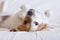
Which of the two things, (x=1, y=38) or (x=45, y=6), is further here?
(x=45, y=6)

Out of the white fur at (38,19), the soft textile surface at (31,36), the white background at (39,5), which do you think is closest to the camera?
the soft textile surface at (31,36)

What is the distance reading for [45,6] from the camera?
49.6 inches

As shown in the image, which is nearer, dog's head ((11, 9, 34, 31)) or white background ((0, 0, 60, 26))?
dog's head ((11, 9, 34, 31))

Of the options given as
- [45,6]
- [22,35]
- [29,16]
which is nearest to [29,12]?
[29,16]

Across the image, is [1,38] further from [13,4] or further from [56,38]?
[13,4]

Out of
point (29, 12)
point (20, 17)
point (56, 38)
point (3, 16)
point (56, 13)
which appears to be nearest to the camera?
point (56, 38)

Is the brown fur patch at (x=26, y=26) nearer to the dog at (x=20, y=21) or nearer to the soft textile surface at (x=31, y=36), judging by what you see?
the dog at (x=20, y=21)

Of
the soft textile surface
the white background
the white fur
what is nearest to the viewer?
the soft textile surface

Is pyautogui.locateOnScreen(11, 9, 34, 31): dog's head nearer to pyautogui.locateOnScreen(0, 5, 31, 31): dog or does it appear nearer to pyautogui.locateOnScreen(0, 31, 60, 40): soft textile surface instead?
pyautogui.locateOnScreen(0, 5, 31, 31): dog

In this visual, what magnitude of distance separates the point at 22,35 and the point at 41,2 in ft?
2.24

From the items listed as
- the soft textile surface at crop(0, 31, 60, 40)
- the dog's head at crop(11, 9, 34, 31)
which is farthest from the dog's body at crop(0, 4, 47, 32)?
the soft textile surface at crop(0, 31, 60, 40)

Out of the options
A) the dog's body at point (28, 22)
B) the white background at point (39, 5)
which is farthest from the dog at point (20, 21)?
the white background at point (39, 5)

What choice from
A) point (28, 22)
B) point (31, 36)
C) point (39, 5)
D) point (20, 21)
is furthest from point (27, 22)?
point (39, 5)

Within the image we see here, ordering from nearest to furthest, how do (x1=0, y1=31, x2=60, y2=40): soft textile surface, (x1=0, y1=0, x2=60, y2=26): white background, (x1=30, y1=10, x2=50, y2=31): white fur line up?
1. (x1=0, y1=31, x2=60, y2=40): soft textile surface
2. (x1=30, y1=10, x2=50, y2=31): white fur
3. (x1=0, y1=0, x2=60, y2=26): white background
